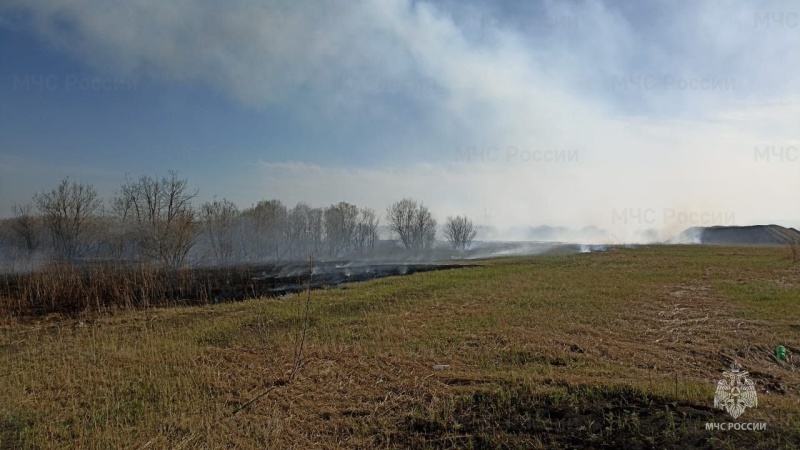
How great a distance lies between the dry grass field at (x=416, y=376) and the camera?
204 inches

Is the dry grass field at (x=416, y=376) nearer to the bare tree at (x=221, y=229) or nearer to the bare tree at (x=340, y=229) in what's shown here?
the bare tree at (x=221, y=229)

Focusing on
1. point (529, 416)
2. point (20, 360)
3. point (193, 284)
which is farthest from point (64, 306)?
point (529, 416)

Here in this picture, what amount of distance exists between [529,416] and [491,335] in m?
4.29

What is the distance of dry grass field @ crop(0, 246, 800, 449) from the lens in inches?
204

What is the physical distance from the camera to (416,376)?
715 centimetres

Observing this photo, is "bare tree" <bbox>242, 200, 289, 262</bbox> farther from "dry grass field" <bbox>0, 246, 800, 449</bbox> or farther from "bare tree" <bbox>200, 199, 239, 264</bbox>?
"dry grass field" <bbox>0, 246, 800, 449</bbox>

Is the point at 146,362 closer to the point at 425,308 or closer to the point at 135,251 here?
the point at 425,308

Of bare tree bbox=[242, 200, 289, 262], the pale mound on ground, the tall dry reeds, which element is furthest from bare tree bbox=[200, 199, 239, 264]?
the pale mound on ground

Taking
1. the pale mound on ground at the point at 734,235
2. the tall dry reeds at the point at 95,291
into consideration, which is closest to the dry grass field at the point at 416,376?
the tall dry reeds at the point at 95,291

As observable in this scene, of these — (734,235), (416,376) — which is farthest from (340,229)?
(734,235)

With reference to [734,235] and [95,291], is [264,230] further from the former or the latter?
[734,235]

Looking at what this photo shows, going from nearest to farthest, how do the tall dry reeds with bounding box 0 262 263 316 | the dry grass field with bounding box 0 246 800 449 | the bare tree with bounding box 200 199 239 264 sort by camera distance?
the dry grass field with bounding box 0 246 800 449 < the tall dry reeds with bounding box 0 262 263 316 < the bare tree with bounding box 200 199 239 264

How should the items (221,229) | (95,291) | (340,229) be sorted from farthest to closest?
(340,229) → (221,229) → (95,291)

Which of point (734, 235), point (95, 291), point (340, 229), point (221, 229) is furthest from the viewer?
point (734, 235)
